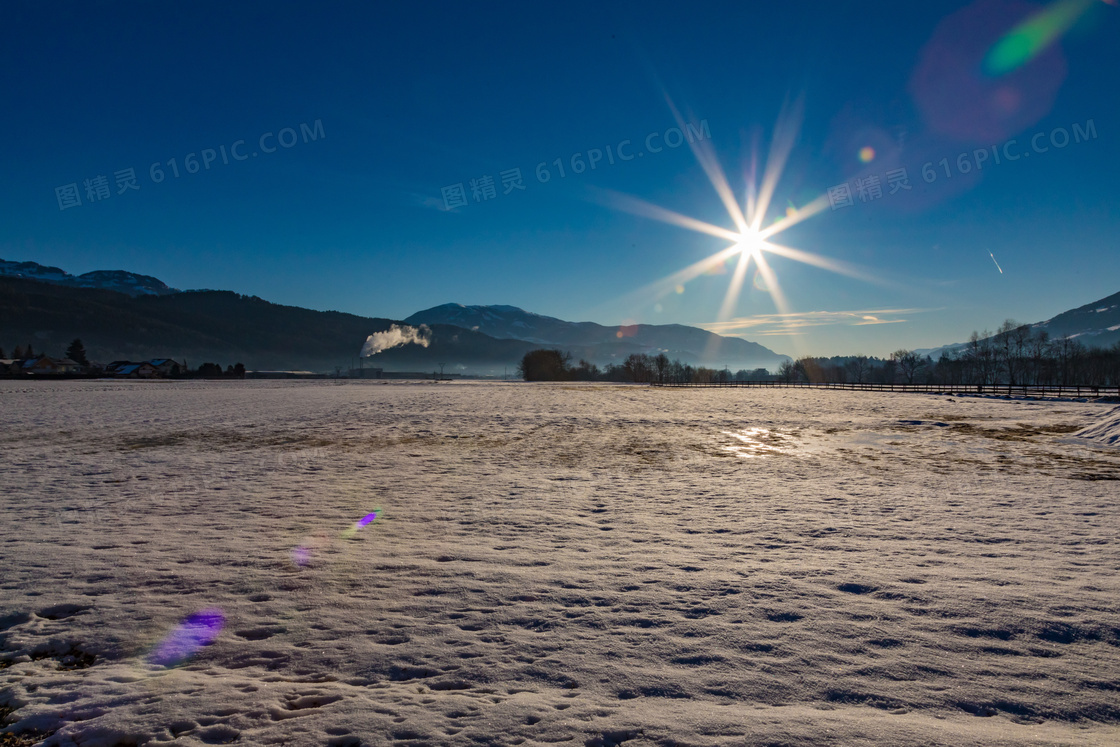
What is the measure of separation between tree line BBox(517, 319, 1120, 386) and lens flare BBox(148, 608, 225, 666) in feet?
340

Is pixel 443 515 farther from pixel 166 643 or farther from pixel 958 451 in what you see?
pixel 958 451

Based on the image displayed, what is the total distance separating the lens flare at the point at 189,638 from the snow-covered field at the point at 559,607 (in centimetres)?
3

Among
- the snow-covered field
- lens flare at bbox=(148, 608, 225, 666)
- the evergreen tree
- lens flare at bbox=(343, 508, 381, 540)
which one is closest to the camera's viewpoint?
the snow-covered field

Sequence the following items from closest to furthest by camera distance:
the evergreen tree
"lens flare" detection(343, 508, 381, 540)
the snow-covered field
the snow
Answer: the snow-covered field
"lens flare" detection(343, 508, 381, 540)
the snow
the evergreen tree

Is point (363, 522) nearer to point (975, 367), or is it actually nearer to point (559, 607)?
point (559, 607)

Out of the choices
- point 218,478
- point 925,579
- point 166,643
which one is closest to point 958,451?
point 925,579

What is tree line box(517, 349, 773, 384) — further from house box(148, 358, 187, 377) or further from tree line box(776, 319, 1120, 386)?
house box(148, 358, 187, 377)

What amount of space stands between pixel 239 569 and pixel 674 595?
5.49 metres

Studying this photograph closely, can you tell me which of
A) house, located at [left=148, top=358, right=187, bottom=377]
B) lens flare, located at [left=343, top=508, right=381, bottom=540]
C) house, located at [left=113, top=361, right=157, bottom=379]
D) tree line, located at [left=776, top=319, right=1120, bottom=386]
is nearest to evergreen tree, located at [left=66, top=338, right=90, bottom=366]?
house, located at [left=113, top=361, right=157, bottom=379]

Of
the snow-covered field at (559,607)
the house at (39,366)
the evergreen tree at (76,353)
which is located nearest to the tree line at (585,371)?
the house at (39,366)

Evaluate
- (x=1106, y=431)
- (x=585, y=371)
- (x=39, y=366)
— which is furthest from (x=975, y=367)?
(x=39, y=366)

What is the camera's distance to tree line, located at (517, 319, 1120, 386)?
115 meters

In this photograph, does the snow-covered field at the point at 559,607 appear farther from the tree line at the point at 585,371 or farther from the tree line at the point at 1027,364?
the tree line at the point at 585,371

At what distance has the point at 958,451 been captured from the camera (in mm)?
16781
